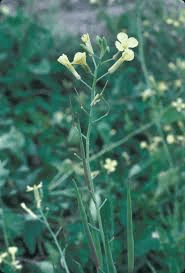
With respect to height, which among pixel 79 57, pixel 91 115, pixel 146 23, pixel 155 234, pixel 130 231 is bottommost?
pixel 155 234

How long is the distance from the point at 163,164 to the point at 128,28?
1224 mm

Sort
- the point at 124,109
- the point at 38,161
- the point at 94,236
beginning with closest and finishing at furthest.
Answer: the point at 94,236, the point at 38,161, the point at 124,109

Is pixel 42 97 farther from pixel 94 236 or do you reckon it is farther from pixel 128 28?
pixel 94 236

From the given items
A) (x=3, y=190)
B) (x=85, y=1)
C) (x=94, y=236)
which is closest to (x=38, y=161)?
(x=3, y=190)

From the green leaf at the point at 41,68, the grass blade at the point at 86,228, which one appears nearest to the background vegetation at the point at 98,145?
the green leaf at the point at 41,68

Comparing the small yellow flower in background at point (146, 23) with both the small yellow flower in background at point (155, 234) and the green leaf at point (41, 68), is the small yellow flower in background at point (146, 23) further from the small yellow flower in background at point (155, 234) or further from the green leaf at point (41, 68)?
the small yellow flower in background at point (155, 234)

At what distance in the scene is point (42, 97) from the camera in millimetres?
3121

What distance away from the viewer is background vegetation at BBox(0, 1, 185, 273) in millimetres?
1964

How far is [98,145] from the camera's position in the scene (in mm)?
2779

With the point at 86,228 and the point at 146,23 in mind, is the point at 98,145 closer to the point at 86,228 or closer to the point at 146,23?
the point at 146,23

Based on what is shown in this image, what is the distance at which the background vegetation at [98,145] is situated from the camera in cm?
196

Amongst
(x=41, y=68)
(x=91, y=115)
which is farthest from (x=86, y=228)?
(x=41, y=68)

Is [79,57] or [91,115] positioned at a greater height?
[79,57]

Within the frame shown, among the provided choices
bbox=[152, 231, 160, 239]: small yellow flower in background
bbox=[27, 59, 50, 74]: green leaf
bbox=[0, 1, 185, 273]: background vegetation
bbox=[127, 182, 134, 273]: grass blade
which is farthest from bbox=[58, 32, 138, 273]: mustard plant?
bbox=[27, 59, 50, 74]: green leaf
